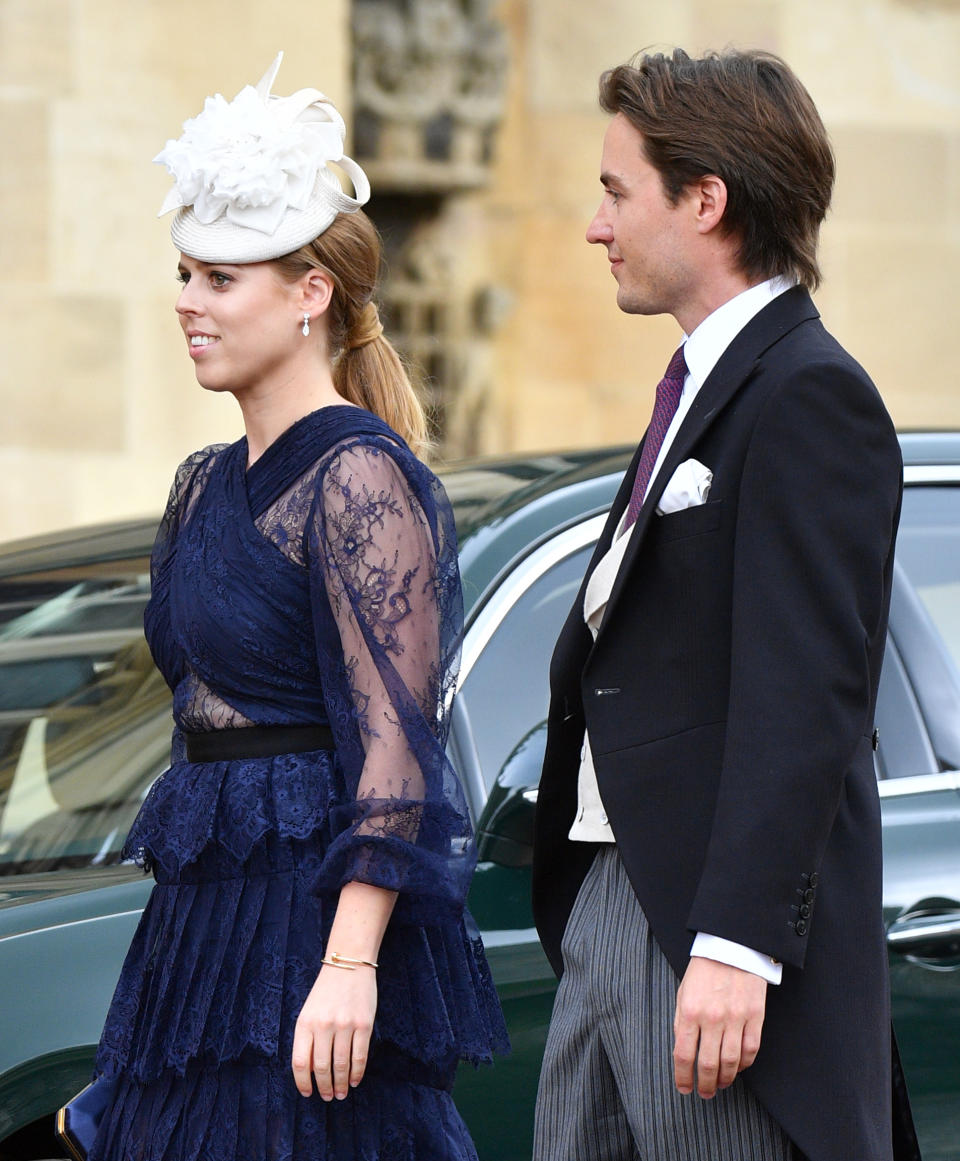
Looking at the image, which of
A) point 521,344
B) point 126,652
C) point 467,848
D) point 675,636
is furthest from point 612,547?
point 521,344

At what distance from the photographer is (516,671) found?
304cm

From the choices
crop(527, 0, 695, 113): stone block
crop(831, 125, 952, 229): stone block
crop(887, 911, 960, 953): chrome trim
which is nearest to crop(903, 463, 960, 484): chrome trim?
crop(887, 911, 960, 953): chrome trim

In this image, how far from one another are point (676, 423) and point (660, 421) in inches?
1.5

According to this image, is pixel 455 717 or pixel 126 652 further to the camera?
pixel 126 652

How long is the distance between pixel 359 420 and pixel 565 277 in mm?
6279

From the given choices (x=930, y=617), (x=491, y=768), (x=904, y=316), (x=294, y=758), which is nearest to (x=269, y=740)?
(x=294, y=758)

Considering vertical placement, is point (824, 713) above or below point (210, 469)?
below

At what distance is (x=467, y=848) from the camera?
2266mm

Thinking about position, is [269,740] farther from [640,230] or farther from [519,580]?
[519,580]

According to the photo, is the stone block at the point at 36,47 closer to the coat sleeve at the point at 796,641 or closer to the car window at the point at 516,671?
the car window at the point at 516,671

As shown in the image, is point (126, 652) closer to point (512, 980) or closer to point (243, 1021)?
point (512, 980)

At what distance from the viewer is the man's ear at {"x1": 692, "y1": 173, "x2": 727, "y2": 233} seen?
2.19 metres

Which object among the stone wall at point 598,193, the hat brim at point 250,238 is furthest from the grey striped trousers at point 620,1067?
the stone wall at point 598,193

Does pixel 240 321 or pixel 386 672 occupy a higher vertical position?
pixel 240 321
